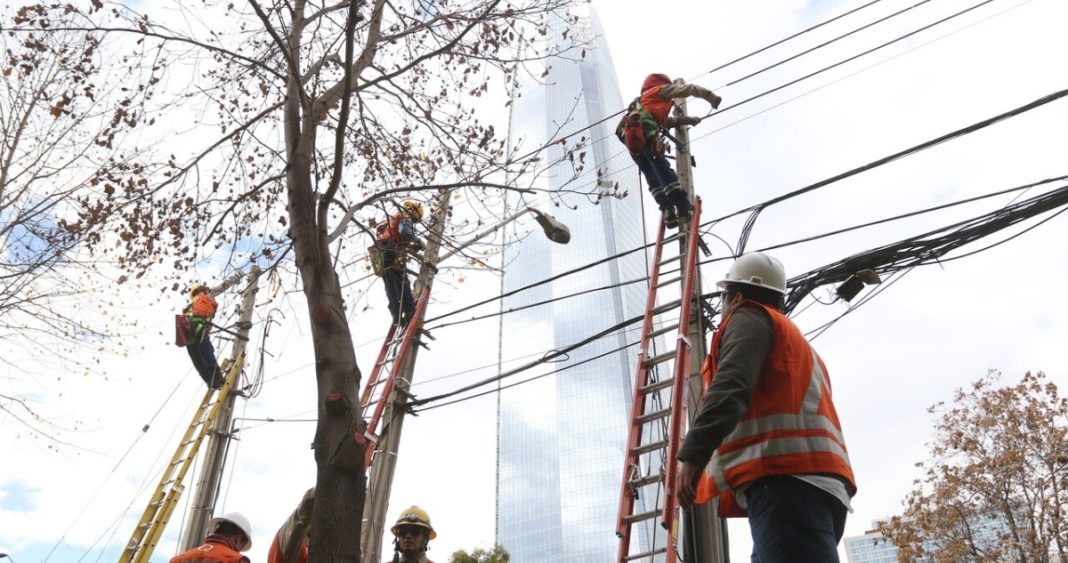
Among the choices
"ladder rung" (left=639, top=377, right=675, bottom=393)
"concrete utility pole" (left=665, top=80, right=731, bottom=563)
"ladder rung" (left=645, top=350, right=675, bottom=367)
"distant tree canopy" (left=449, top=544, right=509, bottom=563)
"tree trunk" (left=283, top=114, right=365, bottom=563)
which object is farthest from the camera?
"distant tree canopy" (left=449, top=544, right=509, bottom=563)

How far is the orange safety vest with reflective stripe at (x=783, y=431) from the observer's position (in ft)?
9.43

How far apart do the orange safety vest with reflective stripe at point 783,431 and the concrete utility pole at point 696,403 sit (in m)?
1.25

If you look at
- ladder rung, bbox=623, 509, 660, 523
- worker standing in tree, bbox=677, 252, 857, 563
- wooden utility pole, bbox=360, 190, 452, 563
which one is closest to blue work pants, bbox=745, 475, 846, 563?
worker standing in tree, bbox=677, 252, 857, 563

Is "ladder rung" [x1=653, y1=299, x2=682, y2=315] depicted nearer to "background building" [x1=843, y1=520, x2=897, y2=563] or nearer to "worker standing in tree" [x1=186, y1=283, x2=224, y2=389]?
"worker standing in tree" [x1=186, y1=283, x2=224, y2=389]

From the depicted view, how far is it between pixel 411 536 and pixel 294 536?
1428mm

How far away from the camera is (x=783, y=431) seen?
9.62 ft

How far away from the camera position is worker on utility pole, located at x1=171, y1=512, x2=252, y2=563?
188 inches

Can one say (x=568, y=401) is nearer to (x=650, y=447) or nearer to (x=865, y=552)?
(x=865, y=552)

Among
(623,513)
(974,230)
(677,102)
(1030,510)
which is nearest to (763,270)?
(623,513)

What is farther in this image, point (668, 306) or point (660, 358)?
point (668, 306)

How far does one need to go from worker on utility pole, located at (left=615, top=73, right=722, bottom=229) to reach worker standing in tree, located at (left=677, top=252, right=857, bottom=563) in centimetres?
419

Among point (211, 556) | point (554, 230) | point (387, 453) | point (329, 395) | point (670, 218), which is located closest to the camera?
point (329, 395)

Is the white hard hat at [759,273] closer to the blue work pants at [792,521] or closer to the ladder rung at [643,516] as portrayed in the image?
the blue work pants at [792,521]

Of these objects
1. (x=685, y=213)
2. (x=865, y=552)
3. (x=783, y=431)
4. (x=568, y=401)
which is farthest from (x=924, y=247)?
(x=865, y=552)
